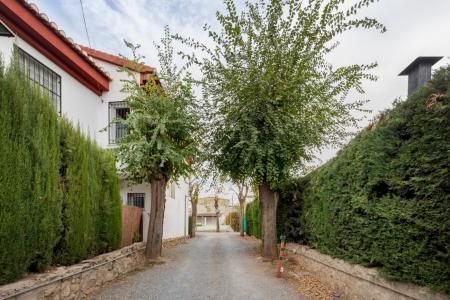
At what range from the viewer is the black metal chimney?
7238 mm

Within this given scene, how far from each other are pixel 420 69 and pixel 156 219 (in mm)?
9354

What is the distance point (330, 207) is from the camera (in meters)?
7.13

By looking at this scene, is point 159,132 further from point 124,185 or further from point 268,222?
point 124,185

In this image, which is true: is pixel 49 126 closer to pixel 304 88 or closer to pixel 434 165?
pixel 434 165

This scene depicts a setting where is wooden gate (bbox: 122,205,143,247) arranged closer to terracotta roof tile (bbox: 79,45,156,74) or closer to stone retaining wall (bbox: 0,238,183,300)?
stone retaining wall (bbox: 0,238,183,300)

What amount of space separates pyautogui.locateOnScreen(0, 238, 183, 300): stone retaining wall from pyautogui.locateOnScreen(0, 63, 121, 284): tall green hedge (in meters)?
Answer: 0.23

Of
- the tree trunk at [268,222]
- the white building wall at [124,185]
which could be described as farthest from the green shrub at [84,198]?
the tree trunk at [268,222]

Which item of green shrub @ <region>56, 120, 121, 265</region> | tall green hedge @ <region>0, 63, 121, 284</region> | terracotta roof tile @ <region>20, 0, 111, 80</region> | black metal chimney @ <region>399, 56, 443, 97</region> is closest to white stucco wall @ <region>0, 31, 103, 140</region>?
terracotta roof tile @ <region>20, 0, 111, 80</region>

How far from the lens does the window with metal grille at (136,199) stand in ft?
50.1

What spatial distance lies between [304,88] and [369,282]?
20.6 ft

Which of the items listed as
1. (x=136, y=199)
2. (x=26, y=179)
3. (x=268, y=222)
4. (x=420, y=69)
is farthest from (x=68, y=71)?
(x=420, y=69)

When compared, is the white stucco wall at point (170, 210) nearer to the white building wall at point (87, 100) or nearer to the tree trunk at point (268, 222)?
the white building wall at point (87, 100)

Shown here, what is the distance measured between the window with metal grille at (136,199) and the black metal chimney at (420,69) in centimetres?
1203

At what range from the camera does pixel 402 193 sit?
4.55m
